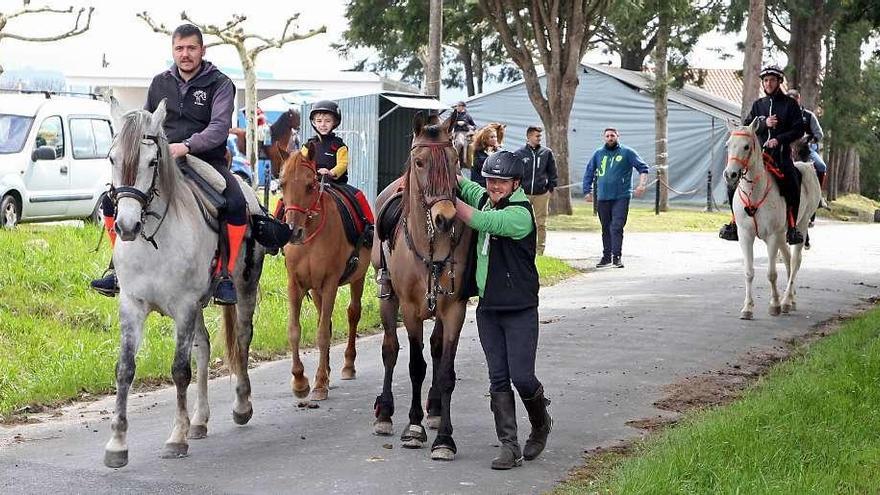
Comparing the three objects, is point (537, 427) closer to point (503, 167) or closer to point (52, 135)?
point (503, 167)

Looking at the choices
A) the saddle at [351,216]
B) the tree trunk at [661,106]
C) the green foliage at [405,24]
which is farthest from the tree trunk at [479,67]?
the saddle at [351,216]

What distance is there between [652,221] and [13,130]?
18894mm

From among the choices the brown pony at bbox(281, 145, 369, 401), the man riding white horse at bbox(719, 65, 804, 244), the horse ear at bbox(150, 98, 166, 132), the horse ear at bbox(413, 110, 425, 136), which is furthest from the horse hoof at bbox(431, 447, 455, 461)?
the man riding white horse at bbox(719, 65, 804, 244)

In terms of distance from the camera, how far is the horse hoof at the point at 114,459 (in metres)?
7.88

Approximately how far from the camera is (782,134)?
53.4 feet

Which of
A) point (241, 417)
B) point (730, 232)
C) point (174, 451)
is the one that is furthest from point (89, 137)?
point (174, 451)

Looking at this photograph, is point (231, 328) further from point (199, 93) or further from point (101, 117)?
point (101, 117)

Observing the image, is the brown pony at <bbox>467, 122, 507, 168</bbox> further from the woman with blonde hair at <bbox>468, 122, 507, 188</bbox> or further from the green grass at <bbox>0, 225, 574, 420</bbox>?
the green grass at <bbox>0, 225, 574, 420</bbox>

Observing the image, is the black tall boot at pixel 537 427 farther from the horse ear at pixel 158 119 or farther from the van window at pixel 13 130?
the van window at pixel 13 130

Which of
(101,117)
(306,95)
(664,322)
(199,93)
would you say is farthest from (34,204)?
(306,95)

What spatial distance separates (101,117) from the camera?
22422mm

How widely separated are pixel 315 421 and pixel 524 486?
7.62ft

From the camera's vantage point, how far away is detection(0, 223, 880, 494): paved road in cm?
772

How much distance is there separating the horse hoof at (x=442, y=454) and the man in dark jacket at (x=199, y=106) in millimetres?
1944
